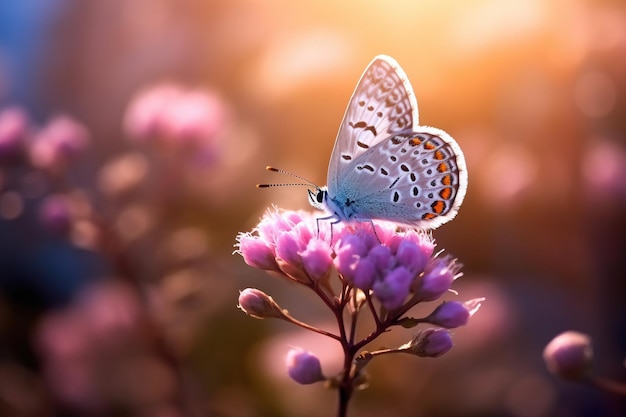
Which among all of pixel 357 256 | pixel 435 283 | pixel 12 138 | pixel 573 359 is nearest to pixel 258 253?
pixel 357 256

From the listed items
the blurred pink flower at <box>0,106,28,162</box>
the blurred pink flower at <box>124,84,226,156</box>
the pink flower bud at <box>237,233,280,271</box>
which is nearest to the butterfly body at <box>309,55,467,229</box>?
the pink flower bud at <box>237,233,280,271</box>

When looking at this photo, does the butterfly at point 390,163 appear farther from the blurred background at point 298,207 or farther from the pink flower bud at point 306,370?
the blurred background at point 298,207

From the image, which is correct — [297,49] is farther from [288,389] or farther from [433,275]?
[433,275]

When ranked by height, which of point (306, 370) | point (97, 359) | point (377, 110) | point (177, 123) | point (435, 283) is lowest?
point (97, 359)

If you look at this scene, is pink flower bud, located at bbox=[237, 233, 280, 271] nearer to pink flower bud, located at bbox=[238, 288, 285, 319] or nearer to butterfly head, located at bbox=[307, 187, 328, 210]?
pink flower bud, located at bbox=[238, 288, 285, 319]

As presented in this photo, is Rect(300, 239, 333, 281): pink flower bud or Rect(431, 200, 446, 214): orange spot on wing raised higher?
Rect(431, 200, 446, 214): orange spot on wing

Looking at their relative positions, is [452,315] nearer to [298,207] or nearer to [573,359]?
[573,359]

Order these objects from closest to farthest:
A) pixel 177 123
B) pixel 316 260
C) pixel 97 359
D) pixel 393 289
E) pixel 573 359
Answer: pixel 393 289, pixel 316 260, pixel 573 359, pixel 177 123, pixel 97 359
